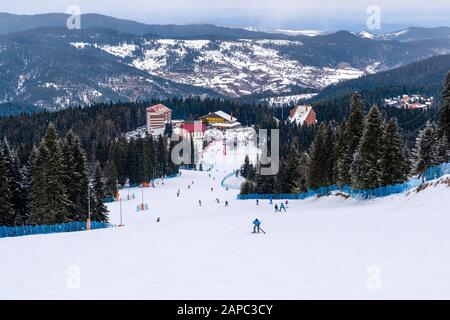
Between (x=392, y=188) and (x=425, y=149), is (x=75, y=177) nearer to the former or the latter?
(x=392, y=188)

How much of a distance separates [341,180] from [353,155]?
4392 mm

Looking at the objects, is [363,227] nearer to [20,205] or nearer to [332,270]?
[332,270]

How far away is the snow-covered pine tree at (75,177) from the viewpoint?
168 feet

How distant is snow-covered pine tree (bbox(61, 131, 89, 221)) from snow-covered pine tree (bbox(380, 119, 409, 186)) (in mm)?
27656

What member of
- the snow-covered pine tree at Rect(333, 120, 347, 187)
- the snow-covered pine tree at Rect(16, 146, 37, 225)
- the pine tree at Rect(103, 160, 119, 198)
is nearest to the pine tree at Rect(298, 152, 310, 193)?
the snow-covered pine tree at Rect(333, 120, 347, 187)

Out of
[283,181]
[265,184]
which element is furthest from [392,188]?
[265,184]

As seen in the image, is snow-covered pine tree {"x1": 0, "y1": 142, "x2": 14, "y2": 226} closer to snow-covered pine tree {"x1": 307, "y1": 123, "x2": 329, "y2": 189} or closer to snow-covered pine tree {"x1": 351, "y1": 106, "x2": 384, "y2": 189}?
snow-covered pine tree {"x1": 351, "y1": 106, "x2": 384, "y2": 189}

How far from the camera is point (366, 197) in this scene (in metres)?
48.3

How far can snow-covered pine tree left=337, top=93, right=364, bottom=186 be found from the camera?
5659cm

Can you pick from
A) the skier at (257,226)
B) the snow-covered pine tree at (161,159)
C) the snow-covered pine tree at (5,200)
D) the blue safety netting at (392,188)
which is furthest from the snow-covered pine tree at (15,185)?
the snow-covered pine tree at (161,159)

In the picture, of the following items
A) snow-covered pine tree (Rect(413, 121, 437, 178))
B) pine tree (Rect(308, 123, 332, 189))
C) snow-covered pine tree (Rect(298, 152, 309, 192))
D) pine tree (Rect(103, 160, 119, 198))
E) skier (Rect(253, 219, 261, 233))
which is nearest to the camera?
skier (Rect(253, 219, 261, 233))

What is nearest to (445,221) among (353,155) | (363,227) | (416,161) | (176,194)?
(363,227)

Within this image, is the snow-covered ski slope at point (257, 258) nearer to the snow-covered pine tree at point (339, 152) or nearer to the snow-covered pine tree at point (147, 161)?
the snow-covered pine tree at point (339, 152)

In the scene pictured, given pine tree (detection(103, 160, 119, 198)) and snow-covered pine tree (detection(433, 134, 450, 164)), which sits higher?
snow-covered pine tree (detection(433, 134, 450, 164))
